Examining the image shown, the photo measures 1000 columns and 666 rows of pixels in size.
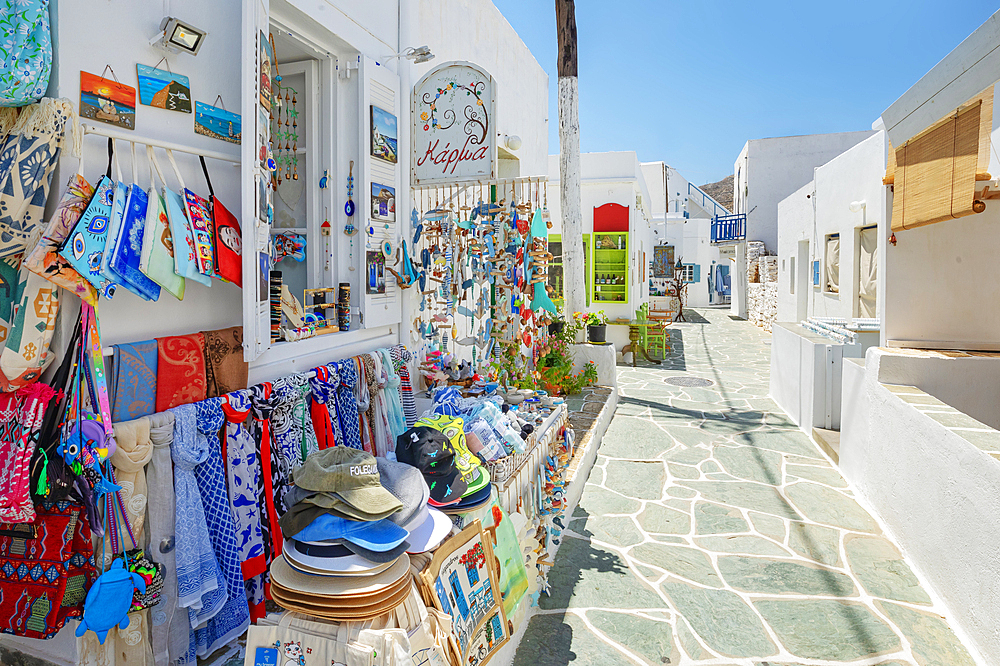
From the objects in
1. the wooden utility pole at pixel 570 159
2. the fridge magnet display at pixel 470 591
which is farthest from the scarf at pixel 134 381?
the wooden utility pole at pixel 570 159

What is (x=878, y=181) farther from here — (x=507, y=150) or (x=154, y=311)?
(x=154, y=311)

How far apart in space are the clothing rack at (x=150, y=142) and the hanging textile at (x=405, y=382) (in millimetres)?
1752

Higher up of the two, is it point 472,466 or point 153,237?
point 153,237

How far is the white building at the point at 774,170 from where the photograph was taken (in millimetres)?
18938

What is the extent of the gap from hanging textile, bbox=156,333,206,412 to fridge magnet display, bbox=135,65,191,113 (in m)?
1.02

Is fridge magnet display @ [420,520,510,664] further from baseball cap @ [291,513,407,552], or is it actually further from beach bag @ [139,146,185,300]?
beach bag @ [139,146,185,300]

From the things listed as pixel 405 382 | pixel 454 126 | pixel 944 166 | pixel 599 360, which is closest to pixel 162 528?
pixel 405 382

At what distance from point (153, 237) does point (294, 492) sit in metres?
1.16

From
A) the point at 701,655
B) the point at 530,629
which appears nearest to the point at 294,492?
the point at 530,629

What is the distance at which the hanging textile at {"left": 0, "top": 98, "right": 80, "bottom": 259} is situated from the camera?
1.97m

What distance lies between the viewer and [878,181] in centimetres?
959

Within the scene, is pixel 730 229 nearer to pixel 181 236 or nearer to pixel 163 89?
pixel 163 89

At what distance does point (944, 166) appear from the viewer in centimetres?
402

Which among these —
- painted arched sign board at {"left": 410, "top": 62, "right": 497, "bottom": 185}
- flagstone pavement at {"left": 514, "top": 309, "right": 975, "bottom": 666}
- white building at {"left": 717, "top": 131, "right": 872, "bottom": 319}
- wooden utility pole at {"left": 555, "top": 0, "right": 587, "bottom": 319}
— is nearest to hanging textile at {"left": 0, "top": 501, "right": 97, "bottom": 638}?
flagstone pavement at {"left": 514, "top": 309, "right": 975, "bottom": 666}
